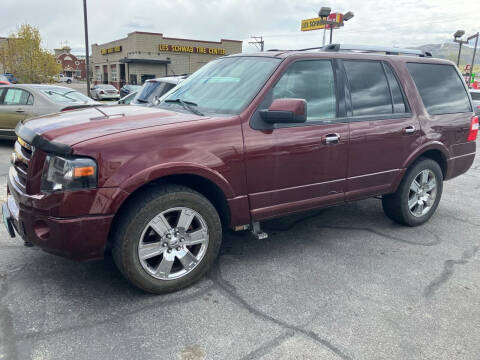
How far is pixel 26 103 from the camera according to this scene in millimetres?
9062

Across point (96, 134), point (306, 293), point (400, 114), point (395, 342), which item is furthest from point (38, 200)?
point (400, 114)

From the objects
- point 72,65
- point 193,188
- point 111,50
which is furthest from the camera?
point 72,65

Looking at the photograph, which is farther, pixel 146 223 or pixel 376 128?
pixel 376 128

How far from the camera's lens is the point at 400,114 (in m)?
4.40

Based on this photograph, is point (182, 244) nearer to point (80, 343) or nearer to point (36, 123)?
point (80, 343)

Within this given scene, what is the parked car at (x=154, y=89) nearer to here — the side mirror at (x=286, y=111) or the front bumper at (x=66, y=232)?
the side mirror at (x=286, y=111)

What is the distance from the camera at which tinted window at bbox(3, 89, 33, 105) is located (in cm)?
909

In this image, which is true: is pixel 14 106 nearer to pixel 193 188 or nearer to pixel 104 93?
pixel 193 188

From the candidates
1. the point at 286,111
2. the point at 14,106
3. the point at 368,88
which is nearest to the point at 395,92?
the point at 368,88

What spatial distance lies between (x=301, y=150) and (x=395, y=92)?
1534mm

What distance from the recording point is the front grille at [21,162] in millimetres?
3033

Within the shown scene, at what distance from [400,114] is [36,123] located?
3544 millimetres

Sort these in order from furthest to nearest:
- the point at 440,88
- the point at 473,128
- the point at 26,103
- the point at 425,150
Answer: the point at 26,103 → the point at 473,128 → the point at 440,88 → the point at 425,150

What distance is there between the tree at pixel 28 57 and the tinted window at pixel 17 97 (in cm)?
2408
